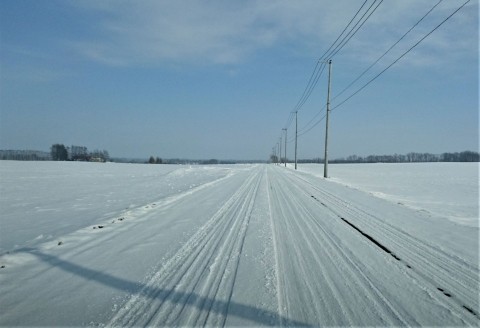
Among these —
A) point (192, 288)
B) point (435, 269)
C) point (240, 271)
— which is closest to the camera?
point (192, 288)

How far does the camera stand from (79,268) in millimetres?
5180

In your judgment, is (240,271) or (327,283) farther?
(240,271)

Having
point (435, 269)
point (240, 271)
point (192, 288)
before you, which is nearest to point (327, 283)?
point (240, 271)

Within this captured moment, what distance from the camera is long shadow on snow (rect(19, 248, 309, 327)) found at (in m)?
3.46

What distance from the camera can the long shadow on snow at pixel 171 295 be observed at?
346 centimetres

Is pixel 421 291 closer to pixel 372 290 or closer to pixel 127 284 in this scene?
pixel 372 290

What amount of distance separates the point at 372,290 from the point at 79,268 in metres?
4.58

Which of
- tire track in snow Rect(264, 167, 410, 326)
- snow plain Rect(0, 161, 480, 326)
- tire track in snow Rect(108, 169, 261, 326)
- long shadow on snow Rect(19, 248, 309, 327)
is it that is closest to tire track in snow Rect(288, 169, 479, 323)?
snow plain Rect(0, 161, 480, 326)

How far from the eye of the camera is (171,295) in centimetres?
400

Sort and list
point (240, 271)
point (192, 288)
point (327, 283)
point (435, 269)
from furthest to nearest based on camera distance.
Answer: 1. point (435, 269)
2. point (240, 271)
3. point (327, 283)
4. point (192, 288)

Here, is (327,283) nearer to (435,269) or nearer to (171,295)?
(435,269)

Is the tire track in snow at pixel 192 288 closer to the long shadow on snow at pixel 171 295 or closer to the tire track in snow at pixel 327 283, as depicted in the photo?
the long shadow on snow at pixel 171 295

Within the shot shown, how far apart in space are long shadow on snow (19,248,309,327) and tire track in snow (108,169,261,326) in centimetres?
1

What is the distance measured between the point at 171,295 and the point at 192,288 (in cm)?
32
